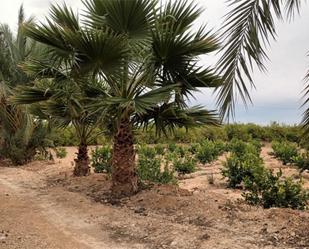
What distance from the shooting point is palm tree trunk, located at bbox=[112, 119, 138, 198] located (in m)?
8.29

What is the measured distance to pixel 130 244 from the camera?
5.96 metres

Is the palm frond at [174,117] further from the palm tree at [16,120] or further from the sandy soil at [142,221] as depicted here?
the palm tree at [16,120]

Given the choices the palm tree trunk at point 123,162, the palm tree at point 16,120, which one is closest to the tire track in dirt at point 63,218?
the palm tree trunk at point 123,162

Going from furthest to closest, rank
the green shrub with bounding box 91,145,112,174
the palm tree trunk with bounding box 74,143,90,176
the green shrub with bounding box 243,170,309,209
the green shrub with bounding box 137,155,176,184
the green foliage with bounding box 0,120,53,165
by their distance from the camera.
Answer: the green foliage with bounding box 0,120,53,165
the green shrub with bounding box 91,145,112,174
the palm tree trunk with bounding box 74,143,90,176
the green shrub with bounding box 137,155,176,184
the green shrub with bounding box 243,170,309,209

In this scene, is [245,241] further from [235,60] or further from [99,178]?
[99,178]

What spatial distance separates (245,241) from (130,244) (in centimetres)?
135

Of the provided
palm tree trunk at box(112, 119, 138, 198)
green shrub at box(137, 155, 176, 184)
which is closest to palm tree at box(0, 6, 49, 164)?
green shrub at box(137, 155, 176, 184)

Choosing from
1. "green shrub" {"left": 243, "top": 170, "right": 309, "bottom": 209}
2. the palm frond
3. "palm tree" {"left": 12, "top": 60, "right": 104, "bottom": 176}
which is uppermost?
"palm tree" {"left": 12, "top": 60, "right": 104, "bottom": 176}

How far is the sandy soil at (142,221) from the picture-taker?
5.82m

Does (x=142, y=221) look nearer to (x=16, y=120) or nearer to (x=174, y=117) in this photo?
(x=174, y=117)

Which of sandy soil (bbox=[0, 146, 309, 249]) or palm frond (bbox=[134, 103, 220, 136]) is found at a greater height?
palm frond (bbox=[134, 103, 220, 136])

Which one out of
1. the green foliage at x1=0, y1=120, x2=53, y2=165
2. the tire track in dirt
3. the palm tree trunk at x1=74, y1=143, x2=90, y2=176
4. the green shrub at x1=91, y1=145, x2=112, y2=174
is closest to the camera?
the tire track in dirt

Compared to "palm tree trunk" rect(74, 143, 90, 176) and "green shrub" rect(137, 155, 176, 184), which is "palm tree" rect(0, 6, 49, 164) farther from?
"green shrub" rect(137, 155, 176, 184)

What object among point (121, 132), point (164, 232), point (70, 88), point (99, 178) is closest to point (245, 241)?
point (164, 232)
